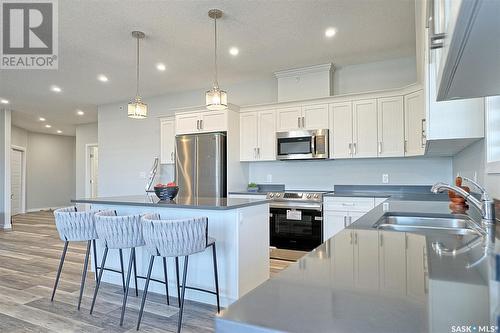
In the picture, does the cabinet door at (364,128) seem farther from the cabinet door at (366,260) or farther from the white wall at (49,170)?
the white wall at (49,170)

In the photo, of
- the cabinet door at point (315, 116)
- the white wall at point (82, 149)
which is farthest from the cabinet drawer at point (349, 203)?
the white wall at point (82, 149)

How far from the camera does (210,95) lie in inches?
120

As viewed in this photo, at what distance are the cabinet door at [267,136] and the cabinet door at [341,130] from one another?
89cm

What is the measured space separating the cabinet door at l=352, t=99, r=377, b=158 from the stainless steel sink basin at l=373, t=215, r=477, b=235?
243 centimetres

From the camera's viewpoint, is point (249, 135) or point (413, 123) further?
point (249, 135)

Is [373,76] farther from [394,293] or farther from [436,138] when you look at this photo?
[394,293]

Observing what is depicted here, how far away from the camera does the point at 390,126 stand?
13.3 feet

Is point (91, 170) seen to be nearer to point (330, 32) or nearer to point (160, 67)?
point (160, 67)

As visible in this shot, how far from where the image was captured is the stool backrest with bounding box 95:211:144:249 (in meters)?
2.48

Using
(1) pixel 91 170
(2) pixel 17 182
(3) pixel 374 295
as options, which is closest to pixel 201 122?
(3) pixel 374 295

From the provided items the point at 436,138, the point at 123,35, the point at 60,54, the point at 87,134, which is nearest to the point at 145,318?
the point at 436,138

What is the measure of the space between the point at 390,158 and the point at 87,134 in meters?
8.30

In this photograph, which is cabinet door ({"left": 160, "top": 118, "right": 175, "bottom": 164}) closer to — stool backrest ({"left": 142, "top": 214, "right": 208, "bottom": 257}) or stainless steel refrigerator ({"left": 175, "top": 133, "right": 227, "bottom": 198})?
stainless steel refrigerator ({"left": 175, "top": 133, "right": 227, "bottom": 198})

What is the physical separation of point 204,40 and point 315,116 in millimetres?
1878
